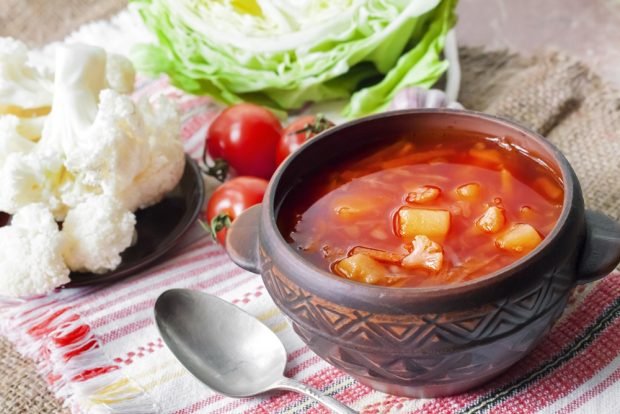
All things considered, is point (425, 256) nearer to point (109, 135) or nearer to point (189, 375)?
point (189, 375)

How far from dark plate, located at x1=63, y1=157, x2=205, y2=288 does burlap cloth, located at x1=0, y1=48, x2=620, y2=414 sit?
278 mm

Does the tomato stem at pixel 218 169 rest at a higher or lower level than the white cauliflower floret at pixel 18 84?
lower

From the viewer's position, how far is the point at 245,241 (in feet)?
5.29

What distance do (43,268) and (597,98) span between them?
5.06ft

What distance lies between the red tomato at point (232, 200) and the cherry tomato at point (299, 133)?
0.15m

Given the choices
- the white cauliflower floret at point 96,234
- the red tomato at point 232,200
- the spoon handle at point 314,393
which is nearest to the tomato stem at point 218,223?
the red tomato at point 232,200

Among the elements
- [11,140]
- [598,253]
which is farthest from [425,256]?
[11,140]

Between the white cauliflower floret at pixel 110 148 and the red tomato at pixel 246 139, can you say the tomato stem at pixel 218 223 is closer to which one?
the white cauliflower floret at pixel 110 148

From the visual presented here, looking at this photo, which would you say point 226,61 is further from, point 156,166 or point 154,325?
point 154,325

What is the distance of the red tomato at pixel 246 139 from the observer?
233cm

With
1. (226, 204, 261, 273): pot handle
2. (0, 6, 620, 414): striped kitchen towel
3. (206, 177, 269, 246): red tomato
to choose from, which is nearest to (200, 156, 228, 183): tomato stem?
(206, 177, 269, 246): red tomato

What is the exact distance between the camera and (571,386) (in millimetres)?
1531

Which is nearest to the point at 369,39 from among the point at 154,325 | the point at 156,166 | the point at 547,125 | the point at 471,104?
the point at 471,104

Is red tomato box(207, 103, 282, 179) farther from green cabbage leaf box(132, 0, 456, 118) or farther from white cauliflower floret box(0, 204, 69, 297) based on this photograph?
white cauliflower floret box(0, 204, 69, 297)
